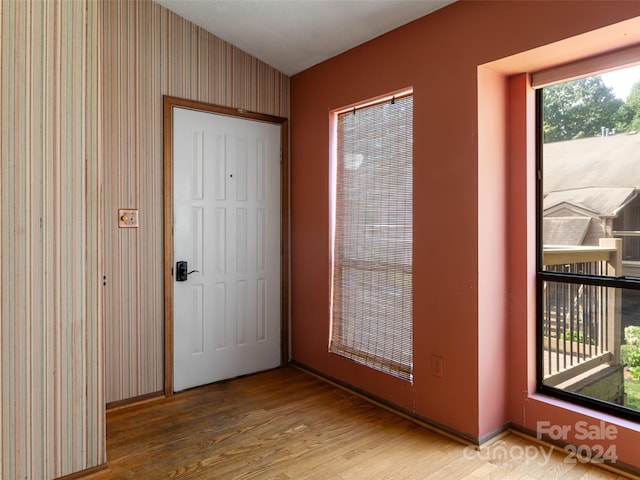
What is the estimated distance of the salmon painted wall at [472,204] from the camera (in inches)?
94.5

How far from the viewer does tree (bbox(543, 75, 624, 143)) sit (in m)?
2.28

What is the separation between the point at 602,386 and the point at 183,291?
2.85m

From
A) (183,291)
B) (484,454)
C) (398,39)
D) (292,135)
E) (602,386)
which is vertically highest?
(398,39)

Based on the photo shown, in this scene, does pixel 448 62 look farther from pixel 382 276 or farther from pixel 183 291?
pixel 183 291

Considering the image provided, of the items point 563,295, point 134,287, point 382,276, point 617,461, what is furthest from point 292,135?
point 617,461

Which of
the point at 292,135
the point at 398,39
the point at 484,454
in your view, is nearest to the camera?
the point at 484,454

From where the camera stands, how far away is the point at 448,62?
2537 mm

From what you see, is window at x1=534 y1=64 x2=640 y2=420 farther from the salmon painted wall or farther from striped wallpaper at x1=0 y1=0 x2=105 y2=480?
striped wallpaper at x1=0 y1=0 x2=105 y2=480

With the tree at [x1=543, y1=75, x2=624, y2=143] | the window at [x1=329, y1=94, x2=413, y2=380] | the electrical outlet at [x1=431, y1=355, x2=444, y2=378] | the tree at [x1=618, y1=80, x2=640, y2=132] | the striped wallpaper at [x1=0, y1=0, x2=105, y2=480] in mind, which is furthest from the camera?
the window at [x1=329, y1=94, x2=413, y2=380]

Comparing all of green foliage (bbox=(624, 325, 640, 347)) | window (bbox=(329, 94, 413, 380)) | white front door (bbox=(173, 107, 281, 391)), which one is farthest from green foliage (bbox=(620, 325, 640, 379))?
white front door (bbox=(173, 107, 281, 391))

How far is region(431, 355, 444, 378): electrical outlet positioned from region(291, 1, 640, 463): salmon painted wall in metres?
0.03

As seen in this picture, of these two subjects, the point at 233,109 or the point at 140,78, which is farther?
the point at 233,109

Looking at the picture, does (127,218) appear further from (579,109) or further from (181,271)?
(579,109)

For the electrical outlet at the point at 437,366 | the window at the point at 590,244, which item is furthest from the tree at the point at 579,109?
the electrical outlet at the point at 437,366
